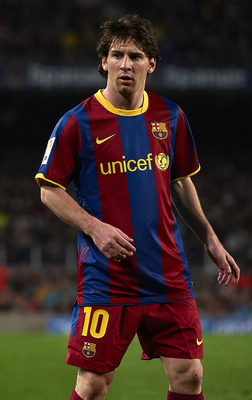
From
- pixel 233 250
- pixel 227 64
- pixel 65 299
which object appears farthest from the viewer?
pixel 227 64

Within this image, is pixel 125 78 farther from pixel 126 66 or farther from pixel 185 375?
pixel 185 375

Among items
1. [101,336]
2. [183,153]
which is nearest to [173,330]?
[101,336]

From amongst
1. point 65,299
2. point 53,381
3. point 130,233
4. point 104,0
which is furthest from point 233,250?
point 130,233

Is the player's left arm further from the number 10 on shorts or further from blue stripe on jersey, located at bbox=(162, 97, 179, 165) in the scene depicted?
the number 10 on shorts

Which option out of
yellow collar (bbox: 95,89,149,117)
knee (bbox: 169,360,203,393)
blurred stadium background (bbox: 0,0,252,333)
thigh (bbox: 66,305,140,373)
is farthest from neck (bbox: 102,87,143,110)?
blurred stadium background (bbox: 0,0,252,333)

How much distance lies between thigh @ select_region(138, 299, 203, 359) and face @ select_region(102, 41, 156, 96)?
3.15 feet

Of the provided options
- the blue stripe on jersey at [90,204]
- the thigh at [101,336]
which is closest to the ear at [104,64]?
the blue stripe on jersey at [90,204]

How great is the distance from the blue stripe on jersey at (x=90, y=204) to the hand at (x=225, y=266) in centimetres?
55

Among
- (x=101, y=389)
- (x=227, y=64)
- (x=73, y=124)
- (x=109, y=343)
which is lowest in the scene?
(x=101, y=389)

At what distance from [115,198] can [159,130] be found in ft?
1.27

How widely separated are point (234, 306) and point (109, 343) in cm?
1215

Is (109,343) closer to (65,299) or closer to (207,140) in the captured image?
(65,299)

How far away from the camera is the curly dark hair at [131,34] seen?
2.89m

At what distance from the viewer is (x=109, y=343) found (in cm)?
282
